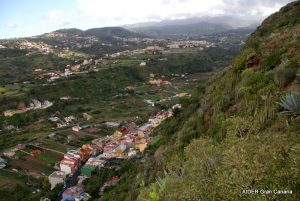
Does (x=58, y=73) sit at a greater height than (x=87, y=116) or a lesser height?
greater

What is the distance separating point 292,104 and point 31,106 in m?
67.4

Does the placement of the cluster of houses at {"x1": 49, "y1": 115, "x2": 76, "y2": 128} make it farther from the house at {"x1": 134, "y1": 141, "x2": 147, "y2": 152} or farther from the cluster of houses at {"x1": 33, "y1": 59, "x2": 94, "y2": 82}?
the cluster of houses at {"x1": 33, "y1": 59, "x2": 94, "y2": 82}

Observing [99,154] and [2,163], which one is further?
[99,154]

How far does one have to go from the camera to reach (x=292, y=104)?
11.0 metres

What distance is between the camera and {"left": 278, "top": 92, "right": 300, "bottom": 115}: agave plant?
10852 millimetres

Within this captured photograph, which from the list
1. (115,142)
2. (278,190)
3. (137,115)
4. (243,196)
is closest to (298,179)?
(278,190)

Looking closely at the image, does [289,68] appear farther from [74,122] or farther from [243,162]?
[74,122]

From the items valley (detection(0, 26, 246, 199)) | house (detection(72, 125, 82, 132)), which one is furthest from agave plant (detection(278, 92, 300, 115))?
house (detection(72, 125, 82, 132))

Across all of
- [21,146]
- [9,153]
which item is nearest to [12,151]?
[9,153]

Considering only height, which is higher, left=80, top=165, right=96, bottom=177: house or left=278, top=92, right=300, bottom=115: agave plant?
left=278, top=92, right=300, bottom=115: agave plant

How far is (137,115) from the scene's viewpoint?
6644cm

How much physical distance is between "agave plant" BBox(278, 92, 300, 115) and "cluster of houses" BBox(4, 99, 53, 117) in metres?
62.8

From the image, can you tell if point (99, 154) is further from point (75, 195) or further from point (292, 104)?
point (292, 104)

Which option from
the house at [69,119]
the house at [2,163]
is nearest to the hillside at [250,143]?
the house at [2,163]
